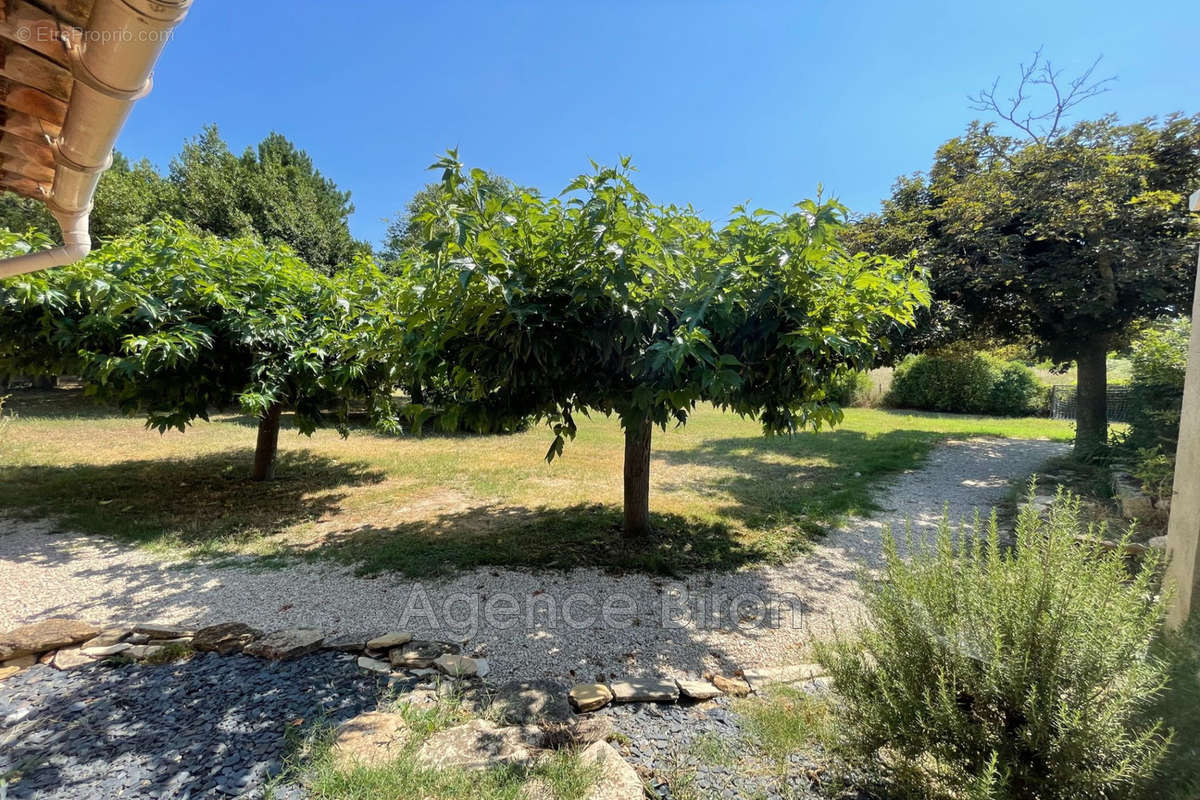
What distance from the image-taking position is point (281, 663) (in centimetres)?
244

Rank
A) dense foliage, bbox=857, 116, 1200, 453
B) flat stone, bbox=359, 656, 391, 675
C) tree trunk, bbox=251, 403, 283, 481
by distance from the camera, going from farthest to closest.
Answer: tree trunk, bbox=251, 403, 283, 481 → dense foliage, bbox=857, 116, 1200, 453 → flat stone, bbox=359, 656, 391, 675

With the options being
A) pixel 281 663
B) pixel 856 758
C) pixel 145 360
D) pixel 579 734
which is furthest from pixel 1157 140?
pixel 145 360

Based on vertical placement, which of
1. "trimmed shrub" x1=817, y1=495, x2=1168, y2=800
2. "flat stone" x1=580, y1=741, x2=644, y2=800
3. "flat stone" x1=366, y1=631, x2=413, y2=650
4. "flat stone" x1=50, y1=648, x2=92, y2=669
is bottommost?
"flat stone" x1=50, y1=648, x2=92, y2=669

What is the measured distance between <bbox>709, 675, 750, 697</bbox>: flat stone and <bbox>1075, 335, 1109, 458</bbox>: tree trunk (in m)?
8.69

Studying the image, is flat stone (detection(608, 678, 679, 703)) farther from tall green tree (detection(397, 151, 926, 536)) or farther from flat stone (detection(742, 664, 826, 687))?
tall green tree (detection(397, 151, 926, 536))

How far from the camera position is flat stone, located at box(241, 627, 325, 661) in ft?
8.20

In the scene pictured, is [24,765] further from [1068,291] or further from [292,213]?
[292,213]

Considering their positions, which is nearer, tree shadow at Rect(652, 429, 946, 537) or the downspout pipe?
the downspout pipe

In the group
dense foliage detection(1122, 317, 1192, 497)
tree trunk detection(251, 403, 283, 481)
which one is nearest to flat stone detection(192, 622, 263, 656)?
tree trunk detection(251, 403, 283, 481)

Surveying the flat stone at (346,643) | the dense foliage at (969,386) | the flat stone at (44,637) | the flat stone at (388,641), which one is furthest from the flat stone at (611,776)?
the dense foliage at (969,386)

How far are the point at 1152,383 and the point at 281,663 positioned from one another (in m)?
8.62

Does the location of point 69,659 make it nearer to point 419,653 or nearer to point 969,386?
point 419,653

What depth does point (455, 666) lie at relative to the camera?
241 cm

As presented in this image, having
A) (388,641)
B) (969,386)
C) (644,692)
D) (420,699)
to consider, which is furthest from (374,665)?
(969,386)
